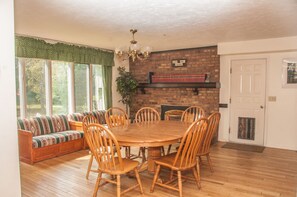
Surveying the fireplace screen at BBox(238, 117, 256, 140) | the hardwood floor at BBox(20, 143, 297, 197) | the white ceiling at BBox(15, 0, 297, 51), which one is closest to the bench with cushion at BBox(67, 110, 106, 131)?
the hardwood floor at BBox(20, 143, 297, 197)

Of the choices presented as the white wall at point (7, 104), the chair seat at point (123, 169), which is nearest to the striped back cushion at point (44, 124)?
the chair seat at point (123, 169)

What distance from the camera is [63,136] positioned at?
14.7ft

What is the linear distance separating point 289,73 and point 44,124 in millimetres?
5038

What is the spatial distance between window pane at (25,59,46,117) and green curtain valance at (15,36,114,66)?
26 cm

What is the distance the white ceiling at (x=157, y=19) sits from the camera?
9.13ft

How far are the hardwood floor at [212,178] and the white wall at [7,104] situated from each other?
1.17 metres

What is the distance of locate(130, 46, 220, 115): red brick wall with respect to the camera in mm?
5637

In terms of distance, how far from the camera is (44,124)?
15.2 ft

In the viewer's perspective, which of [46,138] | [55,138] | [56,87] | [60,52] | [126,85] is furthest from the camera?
[126,85]

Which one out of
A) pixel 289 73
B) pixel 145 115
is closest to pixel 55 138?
pixel 145 115

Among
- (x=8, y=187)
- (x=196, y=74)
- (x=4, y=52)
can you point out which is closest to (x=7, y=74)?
(x=4, y=52)

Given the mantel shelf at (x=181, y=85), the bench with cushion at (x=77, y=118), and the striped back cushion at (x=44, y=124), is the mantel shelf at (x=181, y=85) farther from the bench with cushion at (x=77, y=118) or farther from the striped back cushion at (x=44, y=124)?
the striped back cushion at (x=44, y=124)

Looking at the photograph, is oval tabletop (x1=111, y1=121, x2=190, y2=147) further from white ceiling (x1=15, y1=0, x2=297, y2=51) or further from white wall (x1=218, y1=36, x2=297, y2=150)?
white wall (x1=218, y1=36, x2=297, y2=150)

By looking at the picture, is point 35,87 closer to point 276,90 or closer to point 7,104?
point 7,104
